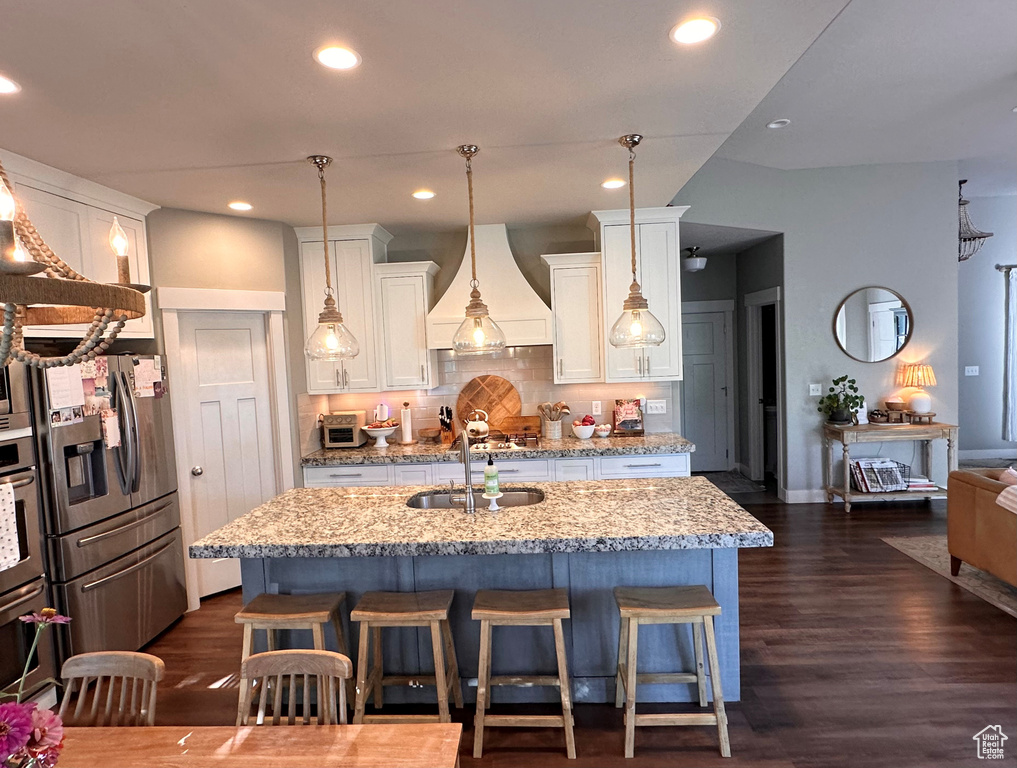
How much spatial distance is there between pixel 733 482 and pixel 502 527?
4.98 m

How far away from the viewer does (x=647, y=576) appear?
101 inches

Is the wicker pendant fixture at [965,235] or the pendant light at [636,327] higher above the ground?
the wicker pendant fixture at [965,235]

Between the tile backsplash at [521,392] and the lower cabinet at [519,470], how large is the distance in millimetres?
607

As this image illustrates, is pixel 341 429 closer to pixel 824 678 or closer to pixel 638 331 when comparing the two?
pixel 638 331

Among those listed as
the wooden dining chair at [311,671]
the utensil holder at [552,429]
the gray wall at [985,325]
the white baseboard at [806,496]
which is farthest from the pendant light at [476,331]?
the gray wall at [985,325]

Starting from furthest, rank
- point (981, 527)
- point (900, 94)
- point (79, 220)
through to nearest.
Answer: point (900, 94) < point (981, 527) < point (79, 220)

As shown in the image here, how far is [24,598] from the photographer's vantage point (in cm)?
267

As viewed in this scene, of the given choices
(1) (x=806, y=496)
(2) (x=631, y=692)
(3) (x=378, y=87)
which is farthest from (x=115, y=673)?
(1) (x=806, y=496)

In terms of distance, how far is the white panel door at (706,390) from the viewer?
7.15 meters

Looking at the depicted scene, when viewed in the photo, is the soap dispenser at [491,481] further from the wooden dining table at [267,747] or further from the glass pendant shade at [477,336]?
the wooden dining table at [267,747]

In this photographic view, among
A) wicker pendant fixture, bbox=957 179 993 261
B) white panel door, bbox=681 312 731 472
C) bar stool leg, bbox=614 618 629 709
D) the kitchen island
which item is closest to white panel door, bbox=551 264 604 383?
the kitchen island

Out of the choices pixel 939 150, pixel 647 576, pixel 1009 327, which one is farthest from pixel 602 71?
pixel 1009 327

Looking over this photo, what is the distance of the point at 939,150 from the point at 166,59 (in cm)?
595

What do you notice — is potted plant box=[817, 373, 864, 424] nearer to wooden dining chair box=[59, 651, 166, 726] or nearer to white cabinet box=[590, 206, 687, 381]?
white cabinet box=[590, 206, 687, 381]
